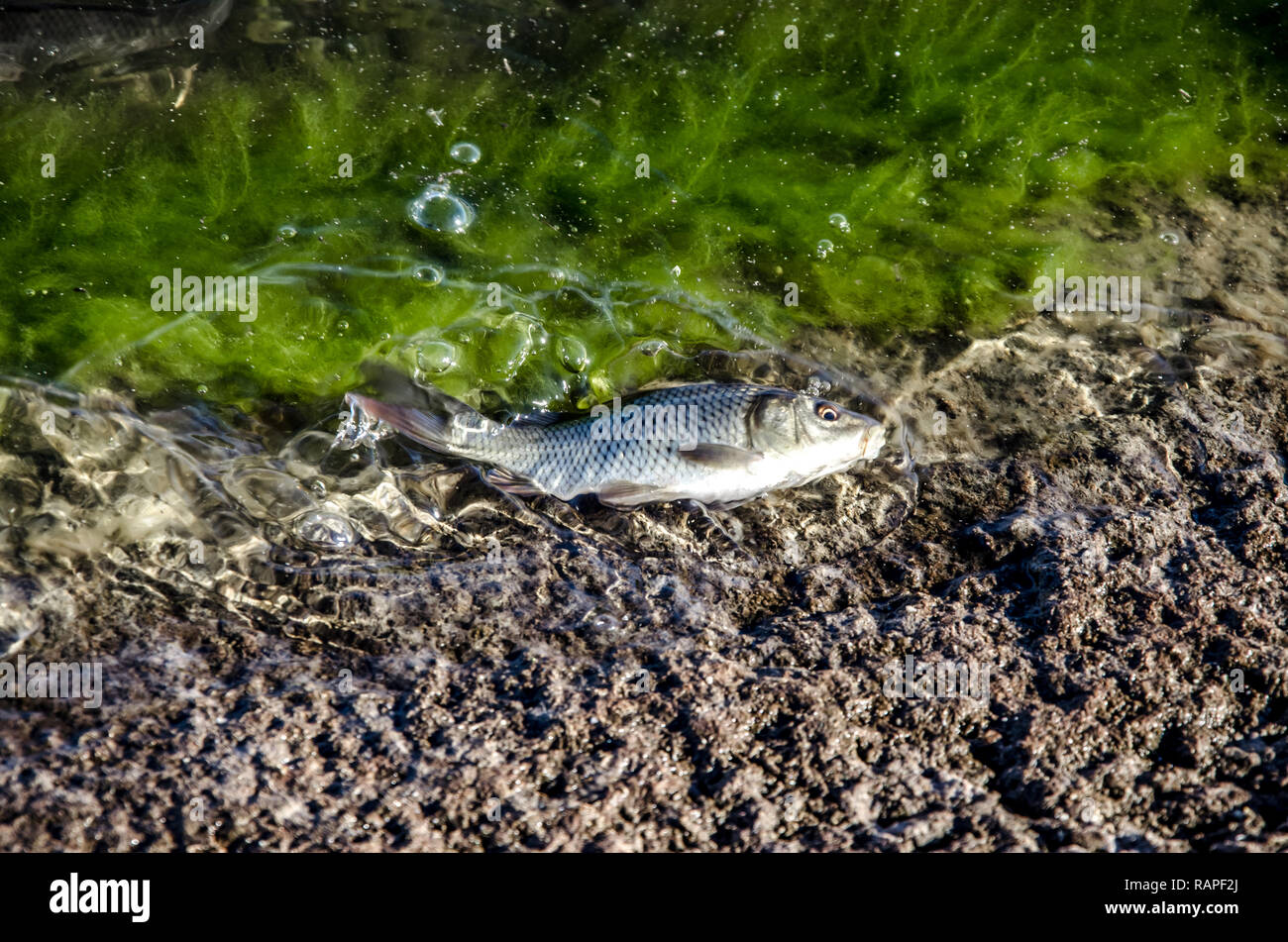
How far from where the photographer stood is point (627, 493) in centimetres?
355

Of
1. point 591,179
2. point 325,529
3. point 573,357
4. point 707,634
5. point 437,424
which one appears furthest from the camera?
point 591,179

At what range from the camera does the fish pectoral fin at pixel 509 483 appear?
357 centimetres

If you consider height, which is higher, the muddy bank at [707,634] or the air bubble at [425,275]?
the air bubble at [425,275]

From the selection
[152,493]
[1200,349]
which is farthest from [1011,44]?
[152,493]

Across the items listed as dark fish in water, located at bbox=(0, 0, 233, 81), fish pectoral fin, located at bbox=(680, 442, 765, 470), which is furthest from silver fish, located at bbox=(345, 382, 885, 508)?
dark fish in water, located at bbox=(0, 0, 233, 81)

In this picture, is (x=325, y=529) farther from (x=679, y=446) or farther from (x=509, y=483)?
(x=679, y=446)

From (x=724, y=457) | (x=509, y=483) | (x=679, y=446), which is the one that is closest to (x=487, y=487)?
(x=509, y=483)

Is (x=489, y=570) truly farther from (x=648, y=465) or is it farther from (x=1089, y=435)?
(x=1089, y=435)

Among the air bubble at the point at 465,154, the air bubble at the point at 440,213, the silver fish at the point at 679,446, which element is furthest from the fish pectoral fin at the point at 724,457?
the air bubble at the point at 465,154

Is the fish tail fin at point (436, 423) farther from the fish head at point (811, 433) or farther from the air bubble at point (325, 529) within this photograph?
the fish head at point (811, 433)

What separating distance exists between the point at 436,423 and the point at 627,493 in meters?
0.87

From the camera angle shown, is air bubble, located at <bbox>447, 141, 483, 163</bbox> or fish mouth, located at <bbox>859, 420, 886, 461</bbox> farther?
air bubble, located at <bbox>447, 141, 483, 163</bbox>

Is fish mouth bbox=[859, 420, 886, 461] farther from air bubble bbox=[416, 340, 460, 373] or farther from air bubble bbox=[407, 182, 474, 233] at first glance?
air bubble bbox=[407, 182, 474, 233]

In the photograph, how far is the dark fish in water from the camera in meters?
4.62
